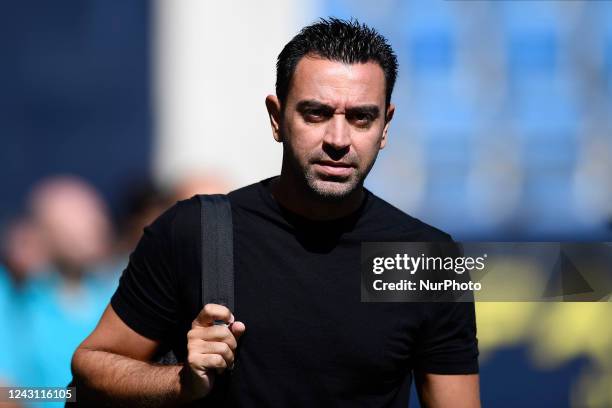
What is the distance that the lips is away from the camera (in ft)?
6.89

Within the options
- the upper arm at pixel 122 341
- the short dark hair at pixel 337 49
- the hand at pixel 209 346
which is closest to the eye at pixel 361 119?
the short dark hair at pixel 337 49

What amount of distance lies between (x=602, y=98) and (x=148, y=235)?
94.5 inches

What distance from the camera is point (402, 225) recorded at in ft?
7.45

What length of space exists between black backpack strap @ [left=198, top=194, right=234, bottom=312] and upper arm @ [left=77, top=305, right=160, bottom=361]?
0.57 feet

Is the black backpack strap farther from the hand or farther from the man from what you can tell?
the hand

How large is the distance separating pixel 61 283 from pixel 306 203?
1.71 m

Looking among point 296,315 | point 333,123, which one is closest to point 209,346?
point 296,315

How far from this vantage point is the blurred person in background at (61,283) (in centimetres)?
338

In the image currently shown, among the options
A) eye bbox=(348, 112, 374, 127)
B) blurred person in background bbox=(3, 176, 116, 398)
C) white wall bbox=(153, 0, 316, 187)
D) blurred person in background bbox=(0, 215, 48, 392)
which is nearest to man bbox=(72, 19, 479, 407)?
→ eye bbox=(348, 112, 374, 127)

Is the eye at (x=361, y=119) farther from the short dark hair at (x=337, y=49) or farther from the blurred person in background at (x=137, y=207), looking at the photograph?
the blurred person in background at (x=137, y=207)

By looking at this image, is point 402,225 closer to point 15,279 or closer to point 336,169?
point 336,169

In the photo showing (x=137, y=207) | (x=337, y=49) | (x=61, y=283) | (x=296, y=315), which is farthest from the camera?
(x=137, y=207)

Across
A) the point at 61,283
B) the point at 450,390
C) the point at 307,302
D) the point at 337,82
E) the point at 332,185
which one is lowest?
the point at 450,390

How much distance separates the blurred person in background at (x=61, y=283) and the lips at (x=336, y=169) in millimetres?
1618
